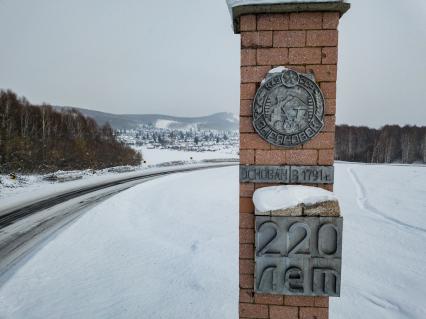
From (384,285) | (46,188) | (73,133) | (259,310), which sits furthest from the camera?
(73,133)

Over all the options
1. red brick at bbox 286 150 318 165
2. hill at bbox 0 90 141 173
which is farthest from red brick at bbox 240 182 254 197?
hill at bbox 0 90 141 173

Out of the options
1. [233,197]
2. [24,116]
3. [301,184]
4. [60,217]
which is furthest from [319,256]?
[24,116]

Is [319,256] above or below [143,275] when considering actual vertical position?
above

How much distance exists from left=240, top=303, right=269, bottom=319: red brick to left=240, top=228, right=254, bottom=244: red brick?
0.56m

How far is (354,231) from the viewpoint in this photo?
24.9 feet

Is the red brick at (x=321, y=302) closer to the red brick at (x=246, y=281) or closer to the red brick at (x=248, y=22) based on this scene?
the red brick at (x=246, y=281)

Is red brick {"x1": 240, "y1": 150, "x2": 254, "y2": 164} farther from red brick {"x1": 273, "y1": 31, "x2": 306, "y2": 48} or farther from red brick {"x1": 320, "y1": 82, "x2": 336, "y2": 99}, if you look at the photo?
red brick {"x1": 273, "y1": 31, "x2": 306, "y2": 48}

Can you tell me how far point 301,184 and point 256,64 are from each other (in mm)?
1037

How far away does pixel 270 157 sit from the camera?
230 centimetres

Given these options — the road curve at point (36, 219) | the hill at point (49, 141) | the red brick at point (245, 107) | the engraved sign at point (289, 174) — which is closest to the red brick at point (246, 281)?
the engraved sign at point (289, 174)

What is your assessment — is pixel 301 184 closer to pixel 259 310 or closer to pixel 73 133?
pixel 259 310

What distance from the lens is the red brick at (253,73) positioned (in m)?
2.26

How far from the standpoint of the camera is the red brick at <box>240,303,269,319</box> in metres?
2.41

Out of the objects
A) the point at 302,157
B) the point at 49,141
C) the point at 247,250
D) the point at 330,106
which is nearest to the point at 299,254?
the point at 247,250
